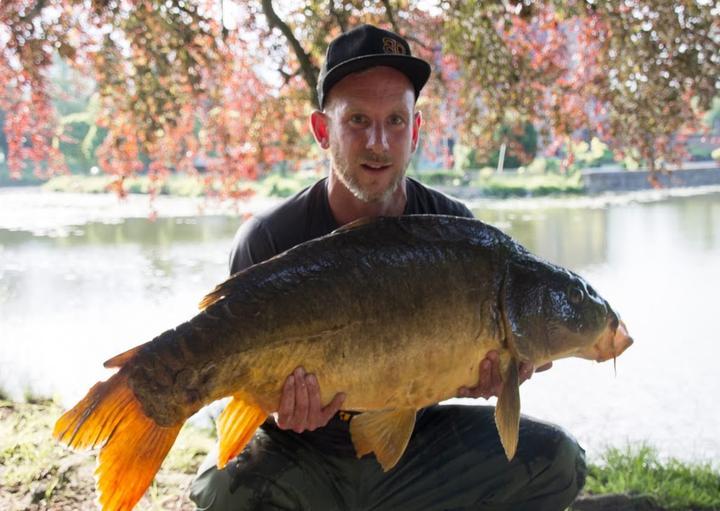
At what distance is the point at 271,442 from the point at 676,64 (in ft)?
10.8

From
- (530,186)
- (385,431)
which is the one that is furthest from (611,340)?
(530,186)

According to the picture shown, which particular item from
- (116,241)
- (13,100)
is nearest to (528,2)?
(13,100)

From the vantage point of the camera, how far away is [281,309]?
1.84 meters

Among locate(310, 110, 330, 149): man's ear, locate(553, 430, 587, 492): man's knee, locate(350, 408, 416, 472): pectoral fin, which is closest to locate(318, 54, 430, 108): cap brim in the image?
locate(310, 110, 330, 149): man's ear

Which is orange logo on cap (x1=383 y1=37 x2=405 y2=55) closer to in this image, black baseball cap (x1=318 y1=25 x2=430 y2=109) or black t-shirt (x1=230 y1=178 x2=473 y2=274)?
black baseball cap (x1=318 y1=25 x2=430 y2=109)

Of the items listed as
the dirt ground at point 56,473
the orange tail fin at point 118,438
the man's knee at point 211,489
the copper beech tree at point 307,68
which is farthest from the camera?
the copper beech tree at point 307,68

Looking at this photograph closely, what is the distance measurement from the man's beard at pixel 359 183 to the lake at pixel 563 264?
3057 millimetres

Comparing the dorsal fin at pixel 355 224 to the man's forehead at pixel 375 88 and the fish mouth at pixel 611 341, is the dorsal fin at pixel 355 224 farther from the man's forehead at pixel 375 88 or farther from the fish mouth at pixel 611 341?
the fish mouth at pixel 611 341

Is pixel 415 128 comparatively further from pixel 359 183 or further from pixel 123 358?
pixel 123 358

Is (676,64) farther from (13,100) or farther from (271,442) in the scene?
(13,100)

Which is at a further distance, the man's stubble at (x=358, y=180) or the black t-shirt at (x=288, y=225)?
the black t-shirt at (x=288, y=225)

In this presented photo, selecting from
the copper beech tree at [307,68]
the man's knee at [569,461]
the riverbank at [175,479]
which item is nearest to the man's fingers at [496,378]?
the man's knee at [569,461]

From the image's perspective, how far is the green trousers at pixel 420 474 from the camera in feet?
7.59

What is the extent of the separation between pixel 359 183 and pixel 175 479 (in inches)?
79.7
